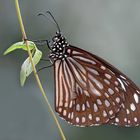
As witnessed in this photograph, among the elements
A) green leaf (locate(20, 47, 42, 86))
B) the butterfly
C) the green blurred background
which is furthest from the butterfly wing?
the green blurred background

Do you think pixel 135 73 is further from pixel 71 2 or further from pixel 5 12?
pixel 5 12

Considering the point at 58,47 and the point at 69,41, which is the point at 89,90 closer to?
the point at 58,47

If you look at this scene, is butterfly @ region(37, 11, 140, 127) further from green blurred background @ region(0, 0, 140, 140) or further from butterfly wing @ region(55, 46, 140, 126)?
green blurred background @ region(0, 0, 140, 140)

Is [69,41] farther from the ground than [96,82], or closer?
farther from the ground

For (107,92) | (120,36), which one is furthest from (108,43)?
(107,92)

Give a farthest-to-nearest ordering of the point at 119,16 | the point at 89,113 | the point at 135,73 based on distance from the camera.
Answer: the point at 119,16, the point at 135,73, the point at 89,113

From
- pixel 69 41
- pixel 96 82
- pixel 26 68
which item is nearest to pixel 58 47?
pixel 96 82
